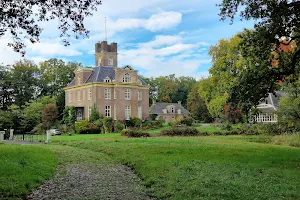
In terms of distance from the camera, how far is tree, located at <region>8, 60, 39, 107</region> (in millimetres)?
61938

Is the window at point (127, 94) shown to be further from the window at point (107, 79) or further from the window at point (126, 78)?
the window at point (107, 79)

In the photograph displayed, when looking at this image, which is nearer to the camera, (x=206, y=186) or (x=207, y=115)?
(x=206, y=186)

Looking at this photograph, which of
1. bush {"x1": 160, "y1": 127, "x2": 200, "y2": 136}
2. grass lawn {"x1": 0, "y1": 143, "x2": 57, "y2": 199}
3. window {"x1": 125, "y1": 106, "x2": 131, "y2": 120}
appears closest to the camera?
grass lawn {"x1": 0, "y1": 143, "x2": 57, "y2": 199}

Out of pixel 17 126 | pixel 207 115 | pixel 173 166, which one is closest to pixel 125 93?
pixel 17 126

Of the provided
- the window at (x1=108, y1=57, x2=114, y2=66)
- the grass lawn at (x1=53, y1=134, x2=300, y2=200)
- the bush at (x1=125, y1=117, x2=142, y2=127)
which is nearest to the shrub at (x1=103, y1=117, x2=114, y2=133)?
the bush at (x1=125, y1=117, x2=142, y2=127)

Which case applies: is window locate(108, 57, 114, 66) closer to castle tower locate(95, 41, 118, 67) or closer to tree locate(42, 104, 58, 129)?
castle tower locate(95, 41, 118, 67)

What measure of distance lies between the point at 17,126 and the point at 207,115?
3997 centimetres

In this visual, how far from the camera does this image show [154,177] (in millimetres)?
10641

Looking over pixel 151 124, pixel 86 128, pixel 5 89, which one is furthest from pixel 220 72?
pixel 5 89

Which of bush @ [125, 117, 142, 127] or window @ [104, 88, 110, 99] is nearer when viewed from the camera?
bush @ [125, 117, 142, 127]

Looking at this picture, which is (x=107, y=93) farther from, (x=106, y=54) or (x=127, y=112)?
(x=106, y=54)

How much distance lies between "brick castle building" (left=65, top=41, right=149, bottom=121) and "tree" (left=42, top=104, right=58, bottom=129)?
376cm

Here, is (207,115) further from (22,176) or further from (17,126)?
(22,176)

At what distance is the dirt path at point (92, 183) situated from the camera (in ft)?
28.0
